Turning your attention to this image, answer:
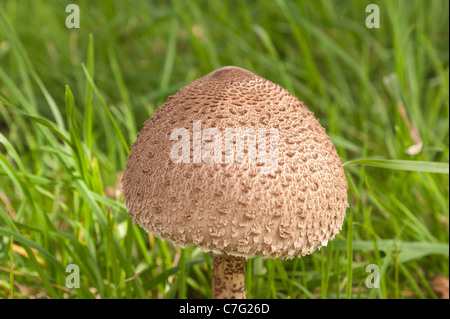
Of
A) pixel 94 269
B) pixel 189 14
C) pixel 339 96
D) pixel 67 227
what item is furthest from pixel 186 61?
pixel 94 269

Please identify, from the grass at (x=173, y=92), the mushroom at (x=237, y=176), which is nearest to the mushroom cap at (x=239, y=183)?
the mushroom at (x=237, y=176)

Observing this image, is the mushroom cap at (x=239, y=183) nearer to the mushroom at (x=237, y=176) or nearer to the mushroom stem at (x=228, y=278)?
the mushroom at (x=237, y=176)

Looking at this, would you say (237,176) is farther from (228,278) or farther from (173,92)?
(173,92)

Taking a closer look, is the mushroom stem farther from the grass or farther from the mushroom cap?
the mushroom cap

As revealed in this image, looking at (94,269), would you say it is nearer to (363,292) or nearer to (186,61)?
(363,292)

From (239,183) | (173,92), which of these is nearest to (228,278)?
(239,183)

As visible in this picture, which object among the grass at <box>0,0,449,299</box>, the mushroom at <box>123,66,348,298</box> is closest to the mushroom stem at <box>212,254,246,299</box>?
the grass at <box>0,0,449,299</box>

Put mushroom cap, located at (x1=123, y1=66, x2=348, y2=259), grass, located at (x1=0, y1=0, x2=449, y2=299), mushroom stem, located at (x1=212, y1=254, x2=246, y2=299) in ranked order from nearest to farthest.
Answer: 1. mushroom cap, located at (x1=123, y1=66, x2=348, y2=259)
2. mushroom stem, located at (x1=212, y1=254, x2=246, y2=299)
3. grass, located at (x1=0, y1=0, x2=449, y2=299)

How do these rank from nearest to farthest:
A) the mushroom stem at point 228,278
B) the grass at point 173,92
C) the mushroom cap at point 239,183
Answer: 1. the mushroom cap at point 239,183
2. the mushroom stem at point 228,278
3. the grass at point 173,92
